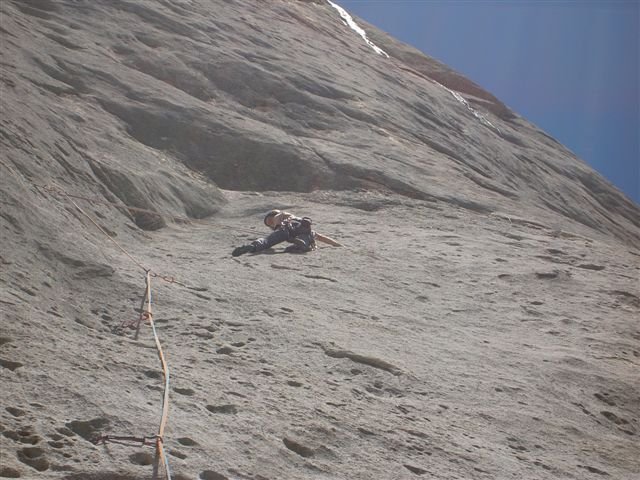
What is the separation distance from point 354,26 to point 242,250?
1603 centimetres

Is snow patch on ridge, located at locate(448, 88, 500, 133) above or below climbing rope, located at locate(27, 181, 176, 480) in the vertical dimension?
above

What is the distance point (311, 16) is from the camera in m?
20.8

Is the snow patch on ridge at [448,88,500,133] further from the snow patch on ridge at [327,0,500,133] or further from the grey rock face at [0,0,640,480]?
the grey rock face at [0,0,640,480]

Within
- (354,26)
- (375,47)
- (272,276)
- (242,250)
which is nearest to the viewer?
(272,276)

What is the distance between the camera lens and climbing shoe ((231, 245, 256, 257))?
330 inches

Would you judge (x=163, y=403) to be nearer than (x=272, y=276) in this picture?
Yes

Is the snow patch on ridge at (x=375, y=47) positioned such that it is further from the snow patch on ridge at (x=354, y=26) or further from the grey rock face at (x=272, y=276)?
the grey rock face at (x=272, y=276)

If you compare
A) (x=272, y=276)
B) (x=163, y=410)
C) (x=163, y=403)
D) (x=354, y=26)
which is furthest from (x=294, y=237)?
(x=354, y=26)

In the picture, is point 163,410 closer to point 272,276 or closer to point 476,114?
point 272,276

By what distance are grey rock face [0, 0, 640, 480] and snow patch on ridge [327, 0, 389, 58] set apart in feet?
14.6

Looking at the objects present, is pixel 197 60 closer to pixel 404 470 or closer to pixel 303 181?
pixel 303 181

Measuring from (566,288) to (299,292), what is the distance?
3.16 meters

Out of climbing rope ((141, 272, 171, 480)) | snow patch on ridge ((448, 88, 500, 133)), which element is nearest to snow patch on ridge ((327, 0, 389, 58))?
snow patch on ridge ((448, 88, 500, 133))

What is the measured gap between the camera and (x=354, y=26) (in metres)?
23.2
